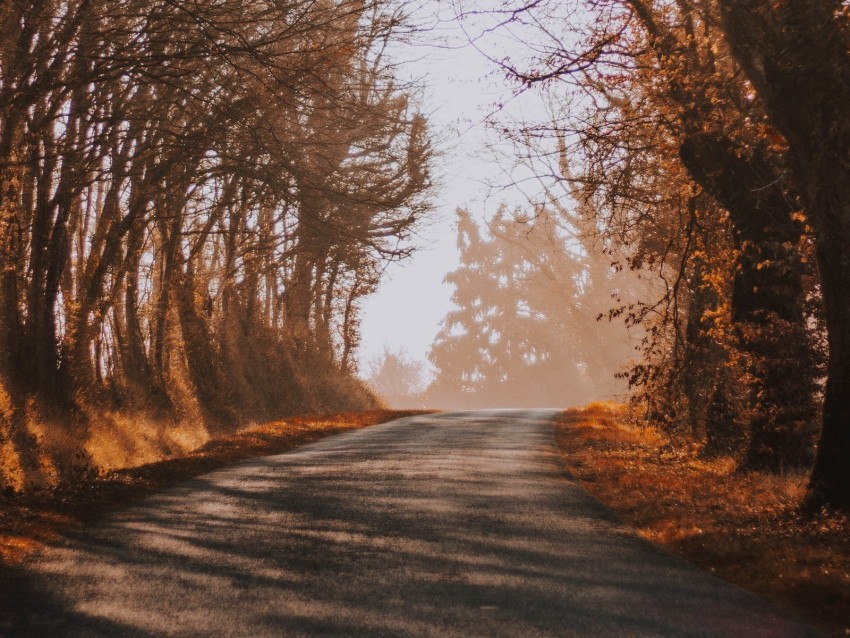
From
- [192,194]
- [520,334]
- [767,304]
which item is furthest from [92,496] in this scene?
[520,334]

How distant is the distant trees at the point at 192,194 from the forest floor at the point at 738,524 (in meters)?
6.31

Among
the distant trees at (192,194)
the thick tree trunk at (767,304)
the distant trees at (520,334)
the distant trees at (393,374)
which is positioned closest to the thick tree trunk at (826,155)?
the thick tree trunk at (767,304)

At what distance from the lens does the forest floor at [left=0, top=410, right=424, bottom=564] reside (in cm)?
802

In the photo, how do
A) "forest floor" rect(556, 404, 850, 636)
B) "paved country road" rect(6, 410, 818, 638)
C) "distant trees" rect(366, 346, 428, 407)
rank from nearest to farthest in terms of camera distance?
"paved country road" rect(6, 410, 818, 638) → "forest floor" rect(556, 404, 850, 636) → "distant trees" rect(366, 346, 428, 407)

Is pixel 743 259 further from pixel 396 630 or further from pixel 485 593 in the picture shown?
pixel 396 630

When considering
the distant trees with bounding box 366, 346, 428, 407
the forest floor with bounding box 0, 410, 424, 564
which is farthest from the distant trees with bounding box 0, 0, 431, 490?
the distant trees with bounding box 366, 346, 428, 407

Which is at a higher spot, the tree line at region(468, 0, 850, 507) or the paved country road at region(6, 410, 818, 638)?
the tree line at region(468, 0, 850, 507)

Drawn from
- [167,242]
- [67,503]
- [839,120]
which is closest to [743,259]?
[839,120]

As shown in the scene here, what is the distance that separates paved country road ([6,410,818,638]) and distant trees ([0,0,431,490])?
16.5 ft

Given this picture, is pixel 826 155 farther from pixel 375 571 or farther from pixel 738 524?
pixel 375 571

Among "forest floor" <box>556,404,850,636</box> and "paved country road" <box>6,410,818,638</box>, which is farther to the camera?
"forest floor" <box>556,404,850,636</box>

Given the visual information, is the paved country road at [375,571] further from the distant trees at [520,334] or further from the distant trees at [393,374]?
the distant trees at [393,374]

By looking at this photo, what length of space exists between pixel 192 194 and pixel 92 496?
11.7 meters

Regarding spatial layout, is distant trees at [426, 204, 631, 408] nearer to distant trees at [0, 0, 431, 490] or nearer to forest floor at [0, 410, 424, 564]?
distant trees at [0, 0, 431, 490]
